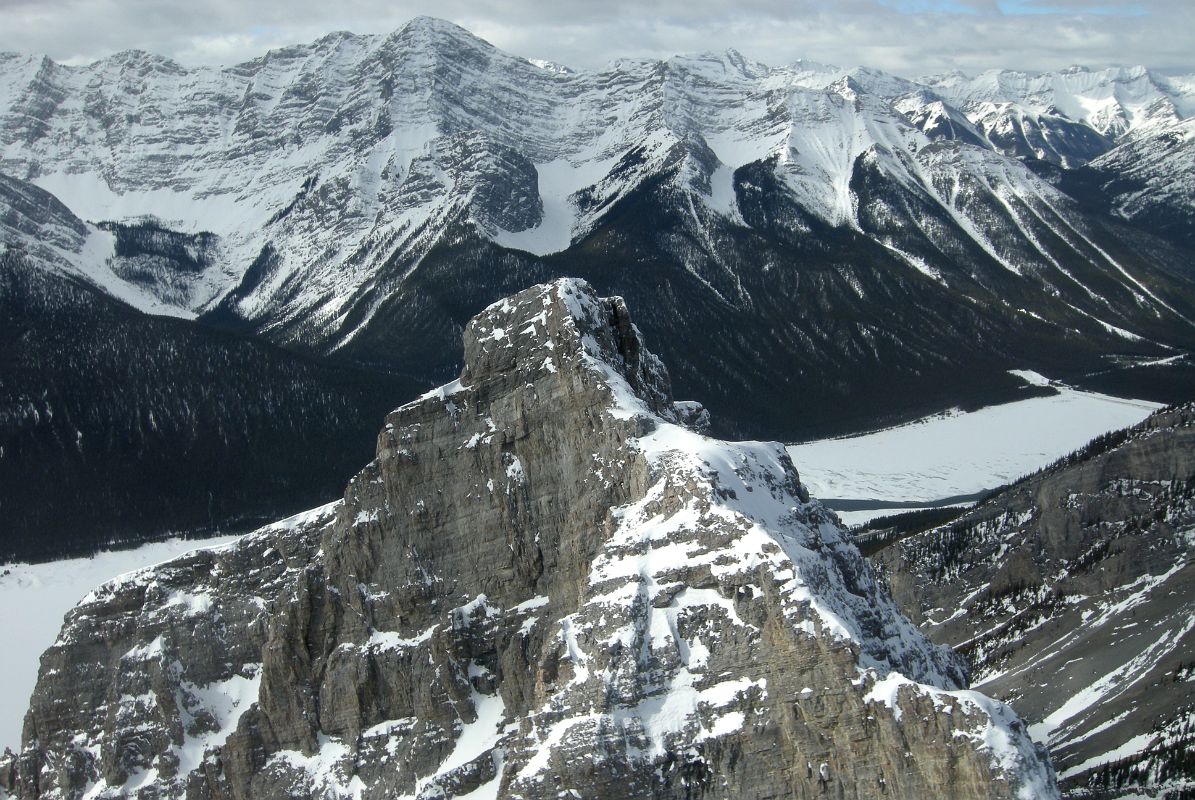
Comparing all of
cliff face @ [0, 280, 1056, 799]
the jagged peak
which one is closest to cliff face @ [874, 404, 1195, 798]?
cliff face @ [0, 280, 1056, 799]

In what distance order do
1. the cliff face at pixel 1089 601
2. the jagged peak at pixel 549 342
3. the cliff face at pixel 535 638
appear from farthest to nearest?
the cliff face at pixel 1089 601 < the jagged peak at pixel 549 342 < the cliff face at pixel 535 638

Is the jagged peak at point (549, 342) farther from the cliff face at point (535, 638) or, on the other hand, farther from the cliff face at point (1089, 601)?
the cliff face at point (1089, 601)

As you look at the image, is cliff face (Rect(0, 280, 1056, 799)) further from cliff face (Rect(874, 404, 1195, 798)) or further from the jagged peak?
cliff face (Rect(874, 404, 1195, 798))

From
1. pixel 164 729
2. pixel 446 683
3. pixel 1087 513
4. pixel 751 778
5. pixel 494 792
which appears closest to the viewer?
pixel 751 778

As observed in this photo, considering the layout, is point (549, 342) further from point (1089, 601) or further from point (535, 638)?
point (1089, 601)

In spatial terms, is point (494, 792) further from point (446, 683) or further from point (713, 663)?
point (713, 663)

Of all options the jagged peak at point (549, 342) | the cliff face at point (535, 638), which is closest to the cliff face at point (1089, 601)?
the cliff face at point (535, 638)

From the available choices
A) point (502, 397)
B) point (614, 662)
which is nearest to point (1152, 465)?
point (502, 397)
